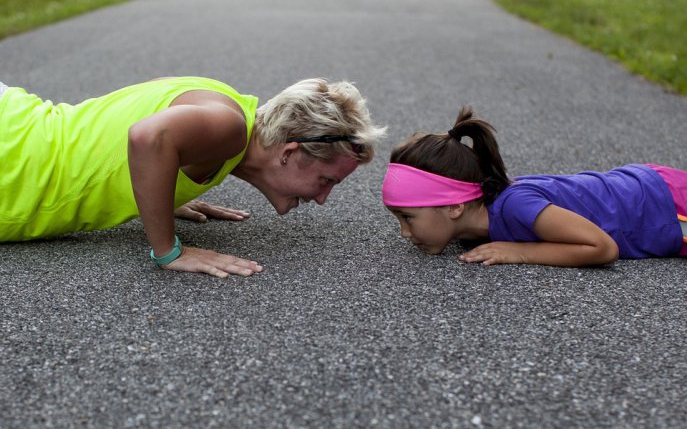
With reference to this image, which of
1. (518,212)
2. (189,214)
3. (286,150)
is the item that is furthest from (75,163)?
(518,212)

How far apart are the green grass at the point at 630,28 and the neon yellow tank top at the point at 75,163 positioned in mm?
5539

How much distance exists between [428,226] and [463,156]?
1.03 ft

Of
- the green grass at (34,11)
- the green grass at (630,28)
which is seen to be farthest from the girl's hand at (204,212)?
the green grass at (34,11)

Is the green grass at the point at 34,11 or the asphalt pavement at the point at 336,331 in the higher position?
the asphalt pavement at the point at 336,331

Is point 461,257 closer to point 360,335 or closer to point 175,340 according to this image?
A: point 360,335

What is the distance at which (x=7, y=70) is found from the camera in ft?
24.5

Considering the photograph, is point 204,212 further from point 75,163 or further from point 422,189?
point 422,189

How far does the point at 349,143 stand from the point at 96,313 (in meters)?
1.13

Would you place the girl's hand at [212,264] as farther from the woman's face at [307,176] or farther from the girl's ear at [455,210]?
the girl's ear at [455,210]

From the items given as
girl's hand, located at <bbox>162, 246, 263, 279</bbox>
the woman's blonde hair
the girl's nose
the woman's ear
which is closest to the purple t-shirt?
the girl's nose

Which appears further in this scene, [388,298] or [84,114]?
[84,114]

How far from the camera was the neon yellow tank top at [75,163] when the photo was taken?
3107 mm

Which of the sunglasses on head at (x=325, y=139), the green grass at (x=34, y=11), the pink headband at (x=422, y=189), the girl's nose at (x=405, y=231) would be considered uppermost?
the sunglasses on head at (x=325, y=139)

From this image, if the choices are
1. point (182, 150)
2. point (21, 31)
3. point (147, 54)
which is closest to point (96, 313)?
point (182, 150)
